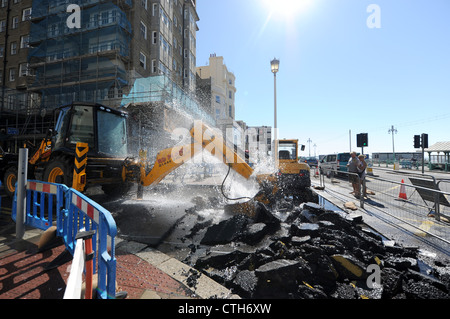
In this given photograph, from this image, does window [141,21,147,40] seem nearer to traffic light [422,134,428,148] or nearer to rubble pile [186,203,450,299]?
rubble pile [186,203,450,299]

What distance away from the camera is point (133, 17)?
19375mm

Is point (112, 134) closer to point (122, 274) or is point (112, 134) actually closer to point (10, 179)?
point (10, 179)

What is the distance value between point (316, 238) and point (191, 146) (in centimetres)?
345

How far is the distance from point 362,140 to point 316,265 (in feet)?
42.9

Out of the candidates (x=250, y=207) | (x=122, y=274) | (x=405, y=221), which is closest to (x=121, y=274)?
(x=122, y=274)

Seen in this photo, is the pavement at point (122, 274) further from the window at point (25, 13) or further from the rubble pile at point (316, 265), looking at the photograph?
the window at point (25, 13)

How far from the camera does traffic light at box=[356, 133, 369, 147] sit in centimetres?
1284

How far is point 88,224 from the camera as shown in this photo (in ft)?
8.30

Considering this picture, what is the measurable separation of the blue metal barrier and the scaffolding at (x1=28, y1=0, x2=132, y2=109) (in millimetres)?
16518

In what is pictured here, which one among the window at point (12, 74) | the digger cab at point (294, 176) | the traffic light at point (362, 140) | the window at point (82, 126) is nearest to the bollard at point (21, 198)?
the window at point (82, 126)

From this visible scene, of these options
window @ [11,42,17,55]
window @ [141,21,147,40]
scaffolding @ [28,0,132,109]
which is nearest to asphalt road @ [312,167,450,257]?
scaffolding @ [28,0,132,109]

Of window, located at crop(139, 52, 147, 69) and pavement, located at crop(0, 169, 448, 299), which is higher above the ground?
window, located at crop(139, 52, 147, 69)

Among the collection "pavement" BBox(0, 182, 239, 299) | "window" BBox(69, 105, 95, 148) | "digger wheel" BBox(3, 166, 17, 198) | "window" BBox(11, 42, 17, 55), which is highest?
"window" BBox(11, 42, 17, 55)
